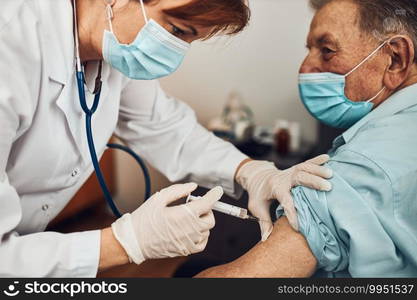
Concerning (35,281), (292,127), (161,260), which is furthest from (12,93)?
(292,127)

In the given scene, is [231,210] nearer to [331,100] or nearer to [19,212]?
[331,100]

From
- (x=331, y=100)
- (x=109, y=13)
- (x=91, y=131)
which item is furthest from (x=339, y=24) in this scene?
(x=91, y=131)

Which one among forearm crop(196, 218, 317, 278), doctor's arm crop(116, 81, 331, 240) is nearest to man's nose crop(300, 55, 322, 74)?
doctor's arm crop(116, 81, 331, 240)

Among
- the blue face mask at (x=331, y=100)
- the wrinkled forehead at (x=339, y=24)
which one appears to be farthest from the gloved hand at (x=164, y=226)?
the wrinkled forehead at (x=339, y=24)

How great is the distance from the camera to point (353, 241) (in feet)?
2.74

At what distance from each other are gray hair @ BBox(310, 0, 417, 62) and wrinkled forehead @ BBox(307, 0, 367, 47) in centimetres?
1

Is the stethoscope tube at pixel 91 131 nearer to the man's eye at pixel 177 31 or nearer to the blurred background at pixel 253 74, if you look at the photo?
the blurred background at pixel 253 74

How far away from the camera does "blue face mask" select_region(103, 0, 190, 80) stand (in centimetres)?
91

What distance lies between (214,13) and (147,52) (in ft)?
0.56

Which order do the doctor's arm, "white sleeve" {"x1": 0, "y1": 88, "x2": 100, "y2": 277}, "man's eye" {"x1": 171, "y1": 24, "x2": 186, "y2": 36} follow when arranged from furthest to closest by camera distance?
the doctor's arm → "man's eye" {"x1": 171, "y1": 24, "x2": 186, "y2": 36} → "white sleeve" {"x1": 0, "y1": 88, "x2": 100, "y2": 277}

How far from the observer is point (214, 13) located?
2.85 ft

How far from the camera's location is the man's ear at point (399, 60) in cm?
90

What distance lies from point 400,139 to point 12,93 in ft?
2.54

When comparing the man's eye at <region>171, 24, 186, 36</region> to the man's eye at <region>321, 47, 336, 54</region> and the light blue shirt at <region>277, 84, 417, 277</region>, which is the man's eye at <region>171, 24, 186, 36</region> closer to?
the man's eye at <region>321, 47, 336, 54</region>
